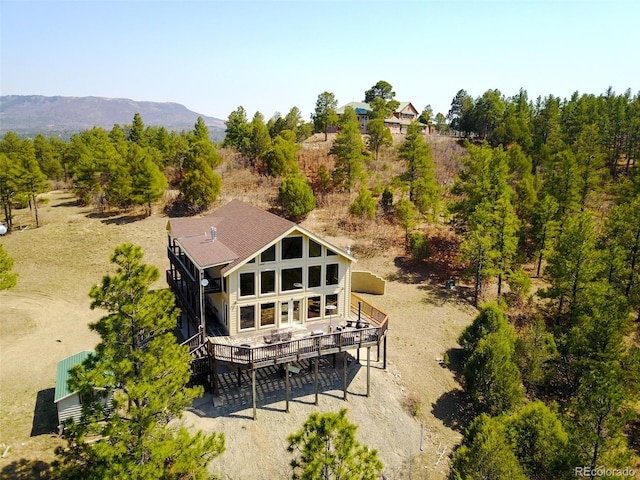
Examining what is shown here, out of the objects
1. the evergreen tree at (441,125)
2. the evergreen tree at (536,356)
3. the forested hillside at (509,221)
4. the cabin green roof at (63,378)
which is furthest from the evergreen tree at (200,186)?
the evergreen tree at (441,125)

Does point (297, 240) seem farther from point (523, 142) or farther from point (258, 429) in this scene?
point (523, 142)

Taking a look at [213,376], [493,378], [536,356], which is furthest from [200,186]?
[536,356]

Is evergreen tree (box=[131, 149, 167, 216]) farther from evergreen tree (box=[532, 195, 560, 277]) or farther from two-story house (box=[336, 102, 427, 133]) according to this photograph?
two-story house (box=[336, 102, 427, 133])

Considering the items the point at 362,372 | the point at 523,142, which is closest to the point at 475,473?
the point at 362,372

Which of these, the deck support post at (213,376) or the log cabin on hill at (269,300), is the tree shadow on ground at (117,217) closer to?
the log cabin on hill at (269,300)

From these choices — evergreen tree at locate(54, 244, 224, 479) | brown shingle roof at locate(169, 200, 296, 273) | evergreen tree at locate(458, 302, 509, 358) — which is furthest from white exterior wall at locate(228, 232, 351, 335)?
evergreen tree at locate(458, 302, 509, 358)
